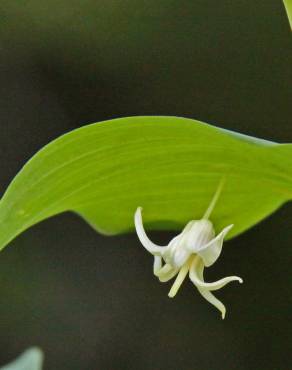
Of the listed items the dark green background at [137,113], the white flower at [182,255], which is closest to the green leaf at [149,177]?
the white flower at [182,255]

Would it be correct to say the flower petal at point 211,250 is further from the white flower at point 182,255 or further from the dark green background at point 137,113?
the dark green background at point 137,113

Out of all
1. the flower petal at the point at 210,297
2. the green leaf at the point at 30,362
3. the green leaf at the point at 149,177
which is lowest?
the green leaf at the point at 30,362

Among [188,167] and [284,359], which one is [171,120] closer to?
[188,167]

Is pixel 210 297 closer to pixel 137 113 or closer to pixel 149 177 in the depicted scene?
pixel 149 177

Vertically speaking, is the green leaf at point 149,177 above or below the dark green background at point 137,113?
below

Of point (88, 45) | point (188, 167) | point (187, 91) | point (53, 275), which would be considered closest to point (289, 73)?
point (187, 91)

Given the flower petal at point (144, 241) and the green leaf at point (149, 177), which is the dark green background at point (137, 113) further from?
the flower petal at point (144, 241)

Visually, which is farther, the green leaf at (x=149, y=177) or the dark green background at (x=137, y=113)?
the dark green background at (x=137, y=113)
